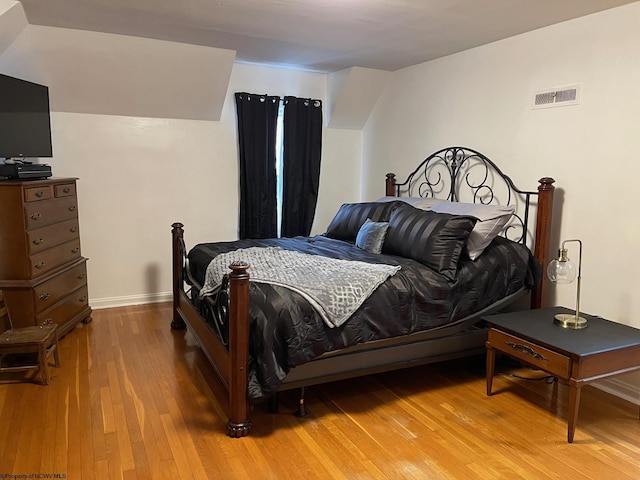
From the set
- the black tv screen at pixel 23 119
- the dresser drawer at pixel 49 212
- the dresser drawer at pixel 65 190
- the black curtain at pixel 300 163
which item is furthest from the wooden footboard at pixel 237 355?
the black curtain at pixel 300 163

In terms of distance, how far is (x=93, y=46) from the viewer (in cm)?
363

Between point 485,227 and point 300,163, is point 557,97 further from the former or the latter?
point 300,163

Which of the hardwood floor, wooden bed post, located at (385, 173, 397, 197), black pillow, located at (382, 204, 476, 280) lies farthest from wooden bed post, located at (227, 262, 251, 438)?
wooden bed post, located at (385, 173, 397, 197)

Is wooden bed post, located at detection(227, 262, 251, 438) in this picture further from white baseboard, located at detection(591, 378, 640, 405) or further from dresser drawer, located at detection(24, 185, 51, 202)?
white baseboard, located at detection(591, 378, 640, 405)

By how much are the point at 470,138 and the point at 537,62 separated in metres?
0.74

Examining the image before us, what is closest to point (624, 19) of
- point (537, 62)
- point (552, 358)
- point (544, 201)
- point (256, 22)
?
point (537, 62)

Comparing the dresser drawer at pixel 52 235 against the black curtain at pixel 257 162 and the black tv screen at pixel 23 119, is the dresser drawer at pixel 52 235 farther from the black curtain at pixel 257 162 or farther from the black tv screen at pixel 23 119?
the black curtain at pixel 257 162

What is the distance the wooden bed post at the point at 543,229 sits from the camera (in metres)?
3.10

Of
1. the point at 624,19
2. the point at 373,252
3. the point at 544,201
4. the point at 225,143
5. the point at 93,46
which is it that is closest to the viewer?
the point at 624,19

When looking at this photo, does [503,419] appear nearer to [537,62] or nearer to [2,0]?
[537,62]

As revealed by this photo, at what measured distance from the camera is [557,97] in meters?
3.14

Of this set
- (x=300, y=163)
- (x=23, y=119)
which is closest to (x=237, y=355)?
(x=23, y=119)

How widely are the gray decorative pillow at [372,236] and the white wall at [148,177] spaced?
5.69ft

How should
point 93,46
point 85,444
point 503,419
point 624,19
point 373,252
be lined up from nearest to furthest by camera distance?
point 85,444, point 503,419, point 624,19, point 373,252, point 93,46
